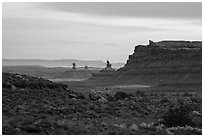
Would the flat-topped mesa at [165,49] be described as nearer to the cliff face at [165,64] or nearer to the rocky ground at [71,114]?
the cliff face at [165,64]

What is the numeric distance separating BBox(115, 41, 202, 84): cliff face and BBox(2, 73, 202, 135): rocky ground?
178 ft

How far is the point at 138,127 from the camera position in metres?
21.0

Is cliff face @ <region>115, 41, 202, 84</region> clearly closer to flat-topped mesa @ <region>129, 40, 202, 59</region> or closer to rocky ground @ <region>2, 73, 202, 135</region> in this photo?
flat-topped mesa @ <region>129, 40, 202, 59</region>

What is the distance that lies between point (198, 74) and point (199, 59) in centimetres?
445

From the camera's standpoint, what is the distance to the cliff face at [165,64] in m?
87.2

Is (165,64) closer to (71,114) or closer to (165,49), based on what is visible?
(165,49)

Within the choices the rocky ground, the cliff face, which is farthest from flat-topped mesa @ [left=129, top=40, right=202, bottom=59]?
the rocky ground

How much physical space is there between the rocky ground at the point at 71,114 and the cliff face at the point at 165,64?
54.3 m

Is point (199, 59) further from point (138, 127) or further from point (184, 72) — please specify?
point (138, 127)

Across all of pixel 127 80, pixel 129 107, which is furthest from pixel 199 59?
pixel 129 107

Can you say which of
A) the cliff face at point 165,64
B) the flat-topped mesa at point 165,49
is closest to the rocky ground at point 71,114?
the cliff face at point 165,64

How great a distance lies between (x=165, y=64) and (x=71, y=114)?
72.0m

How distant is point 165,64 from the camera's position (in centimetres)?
9500

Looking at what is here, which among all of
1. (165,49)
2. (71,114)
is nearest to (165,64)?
(165,49)
